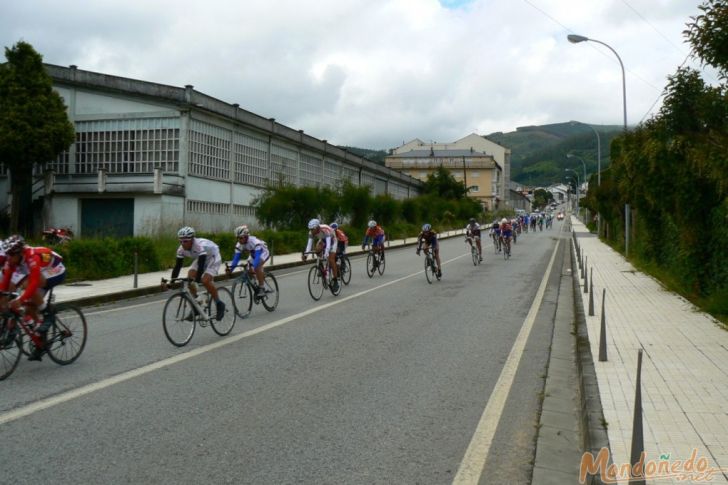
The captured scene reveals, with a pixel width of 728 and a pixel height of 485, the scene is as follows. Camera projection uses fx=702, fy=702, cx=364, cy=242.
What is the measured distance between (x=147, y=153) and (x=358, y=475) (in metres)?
30.6

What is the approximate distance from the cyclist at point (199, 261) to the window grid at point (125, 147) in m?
23.4

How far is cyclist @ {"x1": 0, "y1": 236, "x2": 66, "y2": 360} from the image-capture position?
767cm

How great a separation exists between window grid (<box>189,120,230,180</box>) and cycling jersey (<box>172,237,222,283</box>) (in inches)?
924

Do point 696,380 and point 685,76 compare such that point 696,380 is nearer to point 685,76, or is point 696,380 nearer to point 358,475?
point 358,475

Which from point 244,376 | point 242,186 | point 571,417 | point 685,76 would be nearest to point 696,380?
point 571,417

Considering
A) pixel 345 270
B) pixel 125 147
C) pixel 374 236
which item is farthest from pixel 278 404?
pixel 125 147

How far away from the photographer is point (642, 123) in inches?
774

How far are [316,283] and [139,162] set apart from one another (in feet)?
68.3

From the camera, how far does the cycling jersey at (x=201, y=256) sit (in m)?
9.73

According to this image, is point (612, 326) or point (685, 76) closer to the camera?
point (612, 326)

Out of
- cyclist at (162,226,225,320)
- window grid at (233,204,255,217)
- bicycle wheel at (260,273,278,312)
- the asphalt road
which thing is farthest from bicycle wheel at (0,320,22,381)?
window grid at (233,204,255,217)

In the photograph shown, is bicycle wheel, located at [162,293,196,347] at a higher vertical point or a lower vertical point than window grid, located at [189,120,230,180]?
lower

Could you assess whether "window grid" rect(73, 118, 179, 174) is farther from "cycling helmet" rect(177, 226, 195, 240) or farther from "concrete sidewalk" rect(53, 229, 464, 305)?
"cycling helmet" rect(177, 226, 195, 240)

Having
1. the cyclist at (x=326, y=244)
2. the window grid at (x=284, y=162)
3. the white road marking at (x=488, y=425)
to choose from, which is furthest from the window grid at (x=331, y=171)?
the white road marking at (x=488, y=425)
